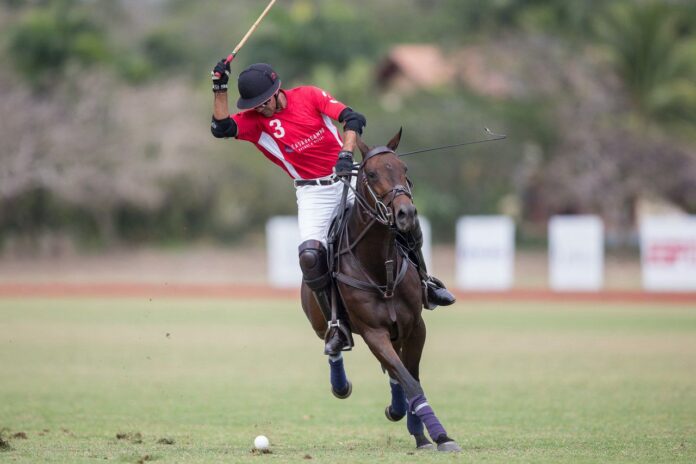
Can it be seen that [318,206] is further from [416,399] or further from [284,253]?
[284,253]

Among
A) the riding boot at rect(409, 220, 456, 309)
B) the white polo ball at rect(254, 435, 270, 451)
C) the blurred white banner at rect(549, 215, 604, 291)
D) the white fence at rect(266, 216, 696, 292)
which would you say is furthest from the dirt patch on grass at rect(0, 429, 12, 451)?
the blurred white banner at rect(549, 215, 604, 291)

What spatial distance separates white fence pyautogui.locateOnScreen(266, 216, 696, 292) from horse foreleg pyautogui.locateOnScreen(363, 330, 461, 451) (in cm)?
2087

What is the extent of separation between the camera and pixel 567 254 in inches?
1175

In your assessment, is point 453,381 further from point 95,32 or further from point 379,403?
point 95,32

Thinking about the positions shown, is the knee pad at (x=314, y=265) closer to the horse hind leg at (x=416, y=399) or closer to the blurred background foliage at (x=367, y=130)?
the horse hind leg at (x=416, y=399)

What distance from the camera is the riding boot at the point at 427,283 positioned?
9445 mm

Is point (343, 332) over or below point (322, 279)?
below

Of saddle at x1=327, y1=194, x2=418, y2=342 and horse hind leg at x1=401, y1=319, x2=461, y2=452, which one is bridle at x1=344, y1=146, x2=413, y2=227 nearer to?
saddle at x1=327, y1=194, x2=418, y2=342

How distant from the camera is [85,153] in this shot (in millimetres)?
38875

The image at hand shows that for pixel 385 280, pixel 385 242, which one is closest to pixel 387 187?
pixel 385 242

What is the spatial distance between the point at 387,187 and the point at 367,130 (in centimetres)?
3409

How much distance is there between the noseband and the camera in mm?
8281

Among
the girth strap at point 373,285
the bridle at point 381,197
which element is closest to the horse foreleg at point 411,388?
the girth strap at point 373,285

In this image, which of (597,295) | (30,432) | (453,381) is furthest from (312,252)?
(597,295)
